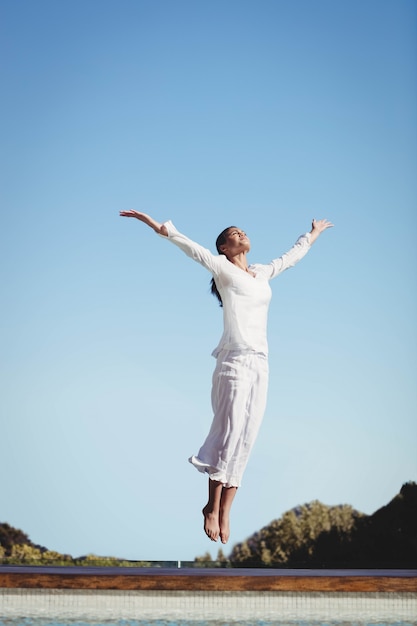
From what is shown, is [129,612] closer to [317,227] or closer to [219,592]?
[219,592]

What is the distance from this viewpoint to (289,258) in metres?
4.93

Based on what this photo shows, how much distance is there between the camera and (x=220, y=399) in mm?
4504

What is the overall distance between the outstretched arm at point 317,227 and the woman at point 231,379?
62 cm

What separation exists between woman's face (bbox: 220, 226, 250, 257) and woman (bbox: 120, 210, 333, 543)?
0.07 m

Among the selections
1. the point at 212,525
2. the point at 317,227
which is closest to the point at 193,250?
the point at 317,227

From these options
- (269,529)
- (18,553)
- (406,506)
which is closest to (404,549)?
(406,506)

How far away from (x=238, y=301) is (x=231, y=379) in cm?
43

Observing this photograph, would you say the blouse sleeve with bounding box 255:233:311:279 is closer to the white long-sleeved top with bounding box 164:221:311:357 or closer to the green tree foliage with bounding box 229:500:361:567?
the white long-sleeved top with bounding box 164:221:311:357

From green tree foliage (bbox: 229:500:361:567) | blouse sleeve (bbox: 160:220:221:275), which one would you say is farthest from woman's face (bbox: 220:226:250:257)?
green tree foliage (bbox: 229:500:361:567)

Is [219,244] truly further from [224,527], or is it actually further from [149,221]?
[224,527]

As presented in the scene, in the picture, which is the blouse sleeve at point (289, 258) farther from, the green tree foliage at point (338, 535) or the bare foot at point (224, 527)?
the green tree foliage at point (338, 535)

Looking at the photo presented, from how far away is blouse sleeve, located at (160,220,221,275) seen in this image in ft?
14.3

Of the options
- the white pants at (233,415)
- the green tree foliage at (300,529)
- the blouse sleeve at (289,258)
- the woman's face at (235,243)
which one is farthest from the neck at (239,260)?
the green tree foliage at (300,529)

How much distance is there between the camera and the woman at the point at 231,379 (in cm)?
442
